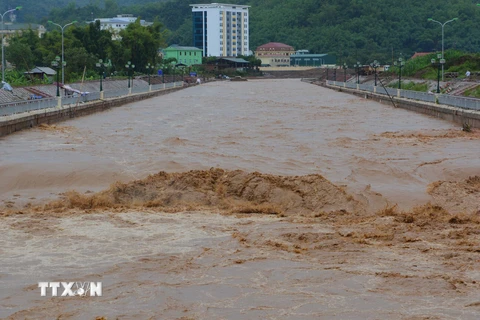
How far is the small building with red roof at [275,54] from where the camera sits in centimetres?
18975

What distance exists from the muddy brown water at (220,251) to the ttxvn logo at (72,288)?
0.59 ft

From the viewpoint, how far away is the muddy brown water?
10797 mm

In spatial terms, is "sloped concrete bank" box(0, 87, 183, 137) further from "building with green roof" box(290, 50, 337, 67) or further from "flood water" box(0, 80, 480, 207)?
"building with green roof" box(290, 50, 337, 67)

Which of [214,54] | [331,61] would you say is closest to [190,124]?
[331,61]

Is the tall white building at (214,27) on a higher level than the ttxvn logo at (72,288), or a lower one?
higher

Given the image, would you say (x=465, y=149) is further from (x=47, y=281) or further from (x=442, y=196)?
(x=47, y=281)

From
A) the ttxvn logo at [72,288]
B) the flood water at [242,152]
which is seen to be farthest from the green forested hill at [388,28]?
the ttxvn logo at [72,288]

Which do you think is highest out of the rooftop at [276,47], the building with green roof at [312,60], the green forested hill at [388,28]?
the green forested hill at [388,28]

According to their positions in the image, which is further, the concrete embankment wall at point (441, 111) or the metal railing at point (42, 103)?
the concrete embankment wall at point (441, 111)

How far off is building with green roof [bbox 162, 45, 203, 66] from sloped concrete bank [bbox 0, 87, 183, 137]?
11521 cm

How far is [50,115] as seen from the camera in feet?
129

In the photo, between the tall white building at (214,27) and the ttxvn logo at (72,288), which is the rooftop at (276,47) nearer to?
the tall white building at (214,27)

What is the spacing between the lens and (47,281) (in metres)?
11.8

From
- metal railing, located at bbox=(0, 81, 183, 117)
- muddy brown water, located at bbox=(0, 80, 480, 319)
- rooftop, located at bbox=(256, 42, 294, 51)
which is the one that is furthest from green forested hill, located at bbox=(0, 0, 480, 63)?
muddy brown water, located at bbox=(0, 80, 480, 319)
